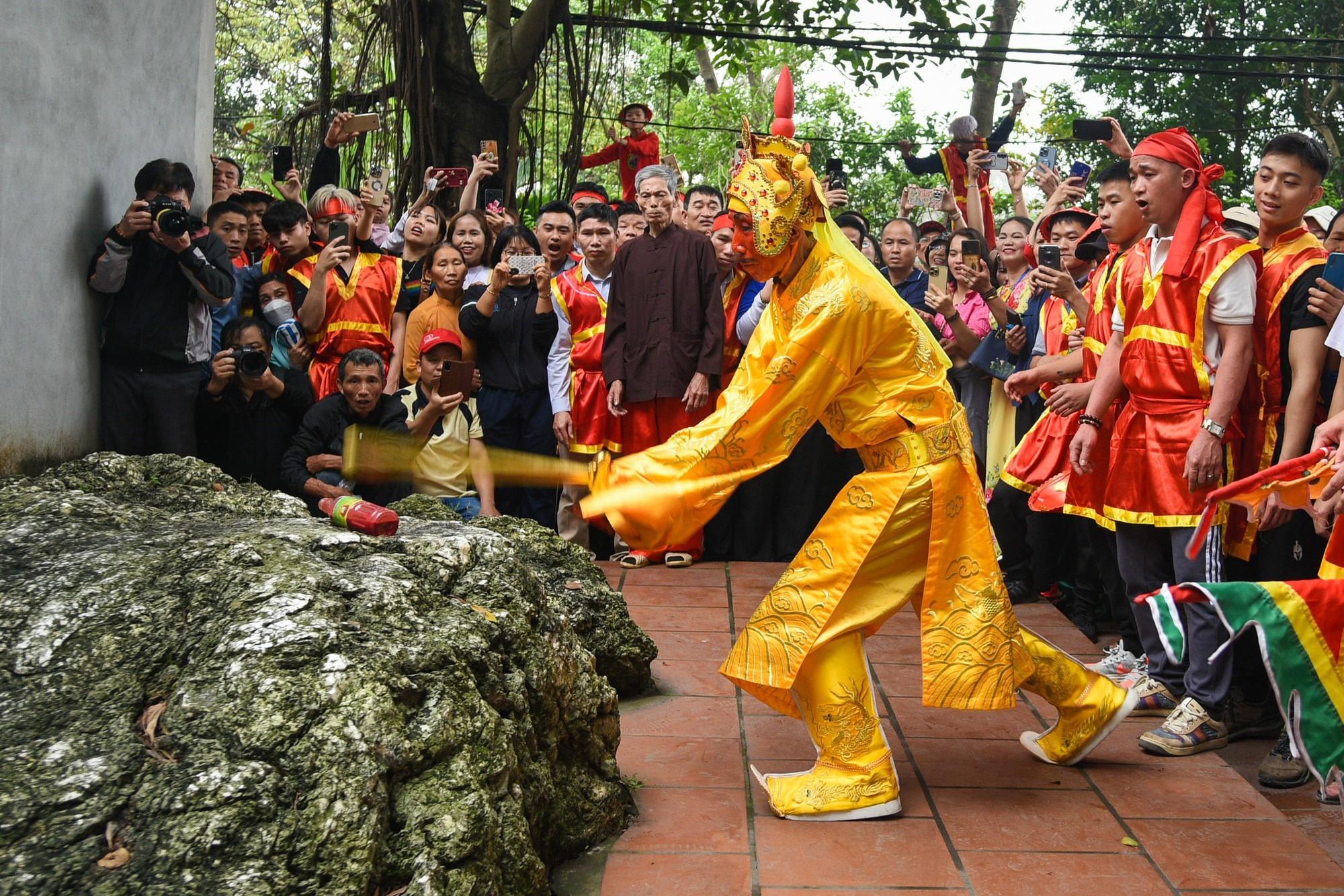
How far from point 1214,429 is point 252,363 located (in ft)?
12.6

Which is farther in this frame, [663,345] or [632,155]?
[632,155]

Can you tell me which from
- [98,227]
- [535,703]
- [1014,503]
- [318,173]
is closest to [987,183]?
[1014,503]

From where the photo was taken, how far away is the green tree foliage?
1689 centimetres

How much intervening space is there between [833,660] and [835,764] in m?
0.30

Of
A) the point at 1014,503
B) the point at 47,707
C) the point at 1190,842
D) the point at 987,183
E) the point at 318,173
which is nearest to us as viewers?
the point at 47,707

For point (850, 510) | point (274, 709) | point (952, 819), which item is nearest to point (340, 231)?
point (850, 510)

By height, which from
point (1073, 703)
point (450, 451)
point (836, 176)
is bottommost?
point (1073, 703)

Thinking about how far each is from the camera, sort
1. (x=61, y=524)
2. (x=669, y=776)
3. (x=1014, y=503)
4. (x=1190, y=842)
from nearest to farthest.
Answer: (x=61, y=524) → (x=1190, y=842) → (x=669, y=776) → (x=1014, y=503)

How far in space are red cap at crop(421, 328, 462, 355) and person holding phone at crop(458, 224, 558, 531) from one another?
15cm

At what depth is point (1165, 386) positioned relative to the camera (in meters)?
4.59

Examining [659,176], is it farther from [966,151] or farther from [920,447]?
[920,447]

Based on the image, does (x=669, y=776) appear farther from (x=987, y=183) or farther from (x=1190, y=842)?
(x=987, y=183)

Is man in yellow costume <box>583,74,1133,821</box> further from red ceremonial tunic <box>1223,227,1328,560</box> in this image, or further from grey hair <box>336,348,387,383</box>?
grey hair <box>336,348,387,383</box>

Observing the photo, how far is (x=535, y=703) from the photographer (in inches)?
124
